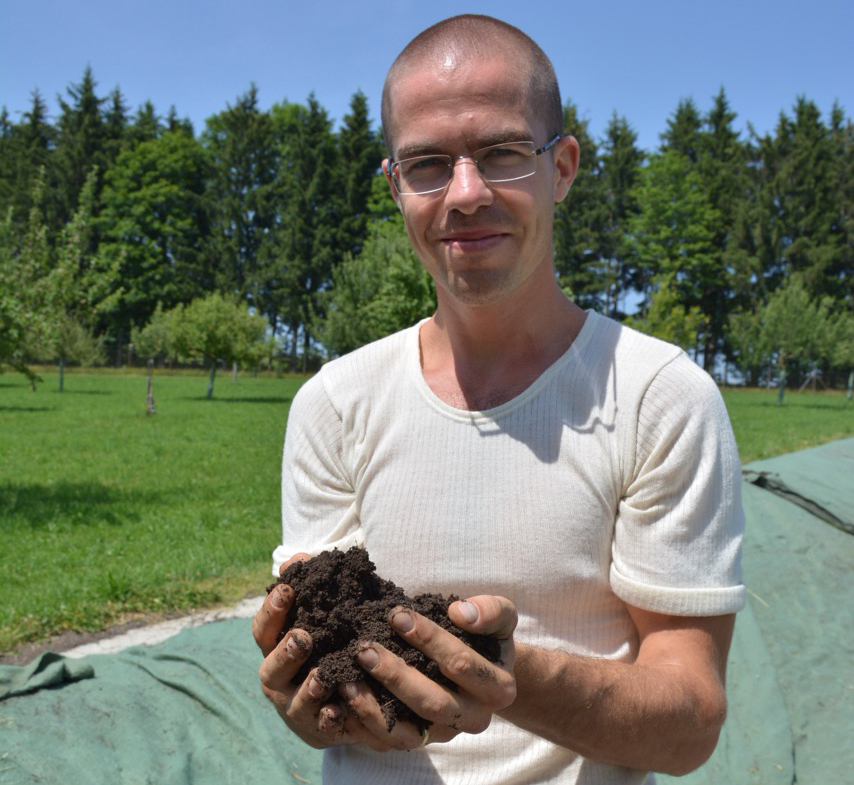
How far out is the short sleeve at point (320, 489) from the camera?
82.7 inches

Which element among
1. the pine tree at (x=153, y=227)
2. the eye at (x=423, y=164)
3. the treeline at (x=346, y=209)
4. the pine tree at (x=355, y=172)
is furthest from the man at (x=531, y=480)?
the pine tree at (x=153, y=227)

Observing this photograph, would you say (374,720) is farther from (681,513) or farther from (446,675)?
(681,513)

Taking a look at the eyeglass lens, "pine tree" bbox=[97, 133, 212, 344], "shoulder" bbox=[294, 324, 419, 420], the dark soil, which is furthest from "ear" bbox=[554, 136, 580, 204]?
"pine tree" bbox=[97, 133, 212, 344]

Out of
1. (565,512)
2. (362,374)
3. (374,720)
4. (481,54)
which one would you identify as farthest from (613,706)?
(481,54)

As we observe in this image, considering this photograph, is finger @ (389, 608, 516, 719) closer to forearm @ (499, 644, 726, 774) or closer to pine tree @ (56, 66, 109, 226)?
forearm @ (499, 644, 726, 774)

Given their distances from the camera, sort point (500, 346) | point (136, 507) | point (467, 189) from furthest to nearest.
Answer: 1. point (136, 507)
2. point (500, 346)
3. point (467, 189)

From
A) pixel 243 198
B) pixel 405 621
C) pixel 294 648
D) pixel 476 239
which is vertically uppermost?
pixel 243 198

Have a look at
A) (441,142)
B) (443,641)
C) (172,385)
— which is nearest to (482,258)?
(441,142)

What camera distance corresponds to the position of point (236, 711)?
4129 millimetres

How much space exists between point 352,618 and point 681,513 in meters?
0.72

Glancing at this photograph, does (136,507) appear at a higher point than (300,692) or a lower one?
lower

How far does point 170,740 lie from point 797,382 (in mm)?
52752

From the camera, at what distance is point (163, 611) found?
6336mm

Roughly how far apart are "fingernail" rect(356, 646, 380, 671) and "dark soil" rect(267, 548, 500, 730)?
0.04 m
